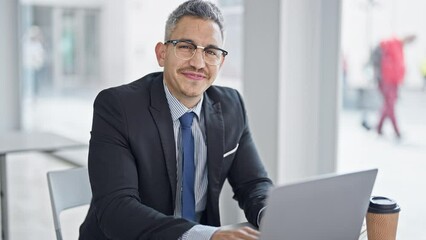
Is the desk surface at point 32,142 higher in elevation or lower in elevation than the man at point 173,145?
lower

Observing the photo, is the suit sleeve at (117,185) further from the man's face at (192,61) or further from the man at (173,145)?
the man's face at (192,61)

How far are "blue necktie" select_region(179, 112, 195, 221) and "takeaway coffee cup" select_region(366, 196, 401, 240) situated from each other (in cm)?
57

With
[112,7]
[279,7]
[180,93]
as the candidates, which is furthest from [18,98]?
[180,93]

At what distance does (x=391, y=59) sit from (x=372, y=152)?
1.75ft

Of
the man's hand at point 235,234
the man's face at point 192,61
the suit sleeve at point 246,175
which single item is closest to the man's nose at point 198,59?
the man's face at point 192,61

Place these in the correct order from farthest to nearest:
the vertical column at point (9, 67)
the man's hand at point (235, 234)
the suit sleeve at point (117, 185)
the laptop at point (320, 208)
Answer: the vertical column at point (9, 67) < the suit sleeve at point (117, 185) < the man's hand at point (235, 234) < the laptop at point (320, 208)

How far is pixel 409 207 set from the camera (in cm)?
294

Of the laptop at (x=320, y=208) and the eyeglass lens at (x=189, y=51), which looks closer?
the laptop at (x=320, y=208)

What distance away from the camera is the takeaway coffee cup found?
1435 millimetres

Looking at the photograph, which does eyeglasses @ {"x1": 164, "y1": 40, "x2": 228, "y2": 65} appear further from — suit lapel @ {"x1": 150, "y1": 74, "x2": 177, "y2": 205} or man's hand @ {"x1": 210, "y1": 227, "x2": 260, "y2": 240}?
man's hand @ {"x1": 210, "y1": 227, "x2": 260, "y2": 240}

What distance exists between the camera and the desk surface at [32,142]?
313cm

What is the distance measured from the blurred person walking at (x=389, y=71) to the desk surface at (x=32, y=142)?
1.71 meters

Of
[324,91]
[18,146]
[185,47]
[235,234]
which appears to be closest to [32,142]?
[18,146]

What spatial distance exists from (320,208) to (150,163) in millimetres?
650
